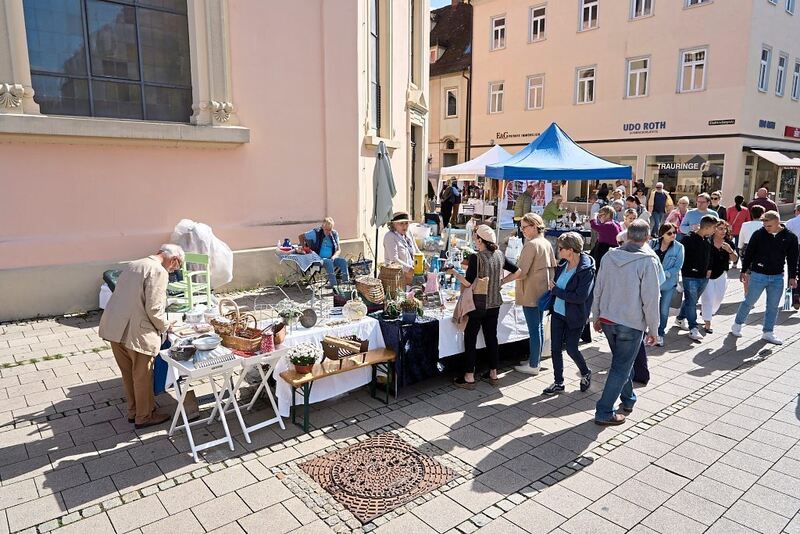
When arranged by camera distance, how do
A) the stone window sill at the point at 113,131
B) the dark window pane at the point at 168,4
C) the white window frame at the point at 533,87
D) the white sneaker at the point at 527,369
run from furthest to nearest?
the white window frame at the point at 533,87, the dark window pane at the point at 168,4, the stone window sill at the point at 113,131, the white sneaker at the point at 527,369

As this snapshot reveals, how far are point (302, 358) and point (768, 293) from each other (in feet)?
20.7

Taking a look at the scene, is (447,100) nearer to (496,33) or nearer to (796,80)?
(496,33)

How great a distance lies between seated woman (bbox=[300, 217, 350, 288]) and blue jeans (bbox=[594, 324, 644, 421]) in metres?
5.26

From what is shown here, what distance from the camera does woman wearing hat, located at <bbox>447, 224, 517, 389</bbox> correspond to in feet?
18.0

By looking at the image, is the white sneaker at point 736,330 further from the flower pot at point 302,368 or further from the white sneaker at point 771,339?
the flower pot at point 302,368

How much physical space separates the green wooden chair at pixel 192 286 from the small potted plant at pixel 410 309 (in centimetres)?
294

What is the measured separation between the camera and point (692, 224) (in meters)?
9.55

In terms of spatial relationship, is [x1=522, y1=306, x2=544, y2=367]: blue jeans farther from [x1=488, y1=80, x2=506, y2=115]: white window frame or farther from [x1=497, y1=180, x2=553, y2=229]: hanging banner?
[x1=488, y1=80, x2=506, y2=115]: white window frame

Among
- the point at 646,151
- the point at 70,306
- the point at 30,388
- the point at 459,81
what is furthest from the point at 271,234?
the point at 459,81

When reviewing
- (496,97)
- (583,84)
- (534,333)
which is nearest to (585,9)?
(583,84)

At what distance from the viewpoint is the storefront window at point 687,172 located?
67.8 feet

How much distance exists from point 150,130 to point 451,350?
234 inches

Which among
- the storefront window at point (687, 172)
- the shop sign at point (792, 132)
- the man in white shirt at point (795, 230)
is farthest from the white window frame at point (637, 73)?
the man in white shirt at point (795, 230)

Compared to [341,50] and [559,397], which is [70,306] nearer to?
[341,50]
